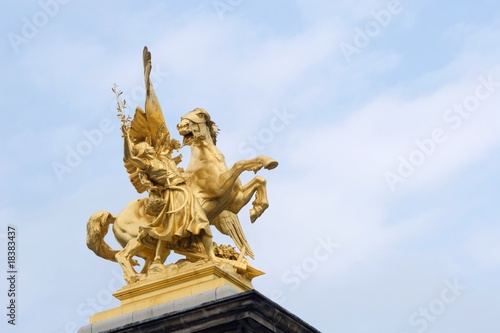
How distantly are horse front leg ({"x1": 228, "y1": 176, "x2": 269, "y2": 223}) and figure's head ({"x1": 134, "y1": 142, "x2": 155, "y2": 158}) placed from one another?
2.25 m

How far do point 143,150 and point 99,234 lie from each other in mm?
2266

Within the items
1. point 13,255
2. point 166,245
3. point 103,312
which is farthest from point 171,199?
point 13,255

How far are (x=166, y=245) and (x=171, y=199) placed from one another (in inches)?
42.0

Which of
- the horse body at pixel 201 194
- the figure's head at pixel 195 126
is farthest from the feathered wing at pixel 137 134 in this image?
the figure's head at pixel 195 126

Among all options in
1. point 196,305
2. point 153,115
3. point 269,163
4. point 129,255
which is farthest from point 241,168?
point 196,305

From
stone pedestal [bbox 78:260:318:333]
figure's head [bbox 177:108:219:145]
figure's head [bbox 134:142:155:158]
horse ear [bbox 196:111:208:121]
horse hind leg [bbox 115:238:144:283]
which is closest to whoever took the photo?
stone pedestal [bbox 78:260:318:333]

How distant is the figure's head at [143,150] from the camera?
33219 mm

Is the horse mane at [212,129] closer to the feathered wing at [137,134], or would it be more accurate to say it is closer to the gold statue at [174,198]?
the gold statue at [174,198]

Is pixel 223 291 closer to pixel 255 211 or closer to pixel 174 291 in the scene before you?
pixel 174 291

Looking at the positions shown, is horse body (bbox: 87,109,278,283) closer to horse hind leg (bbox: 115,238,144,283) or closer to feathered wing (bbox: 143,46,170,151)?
horse hind leg (bbox: 115,238,144,283)

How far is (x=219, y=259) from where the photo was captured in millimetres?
32094

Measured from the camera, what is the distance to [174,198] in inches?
1294

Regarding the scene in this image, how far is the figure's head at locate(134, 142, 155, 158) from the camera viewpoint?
33219mm

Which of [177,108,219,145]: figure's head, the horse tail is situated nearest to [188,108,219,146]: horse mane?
[177,108,219,145]: figure's head
